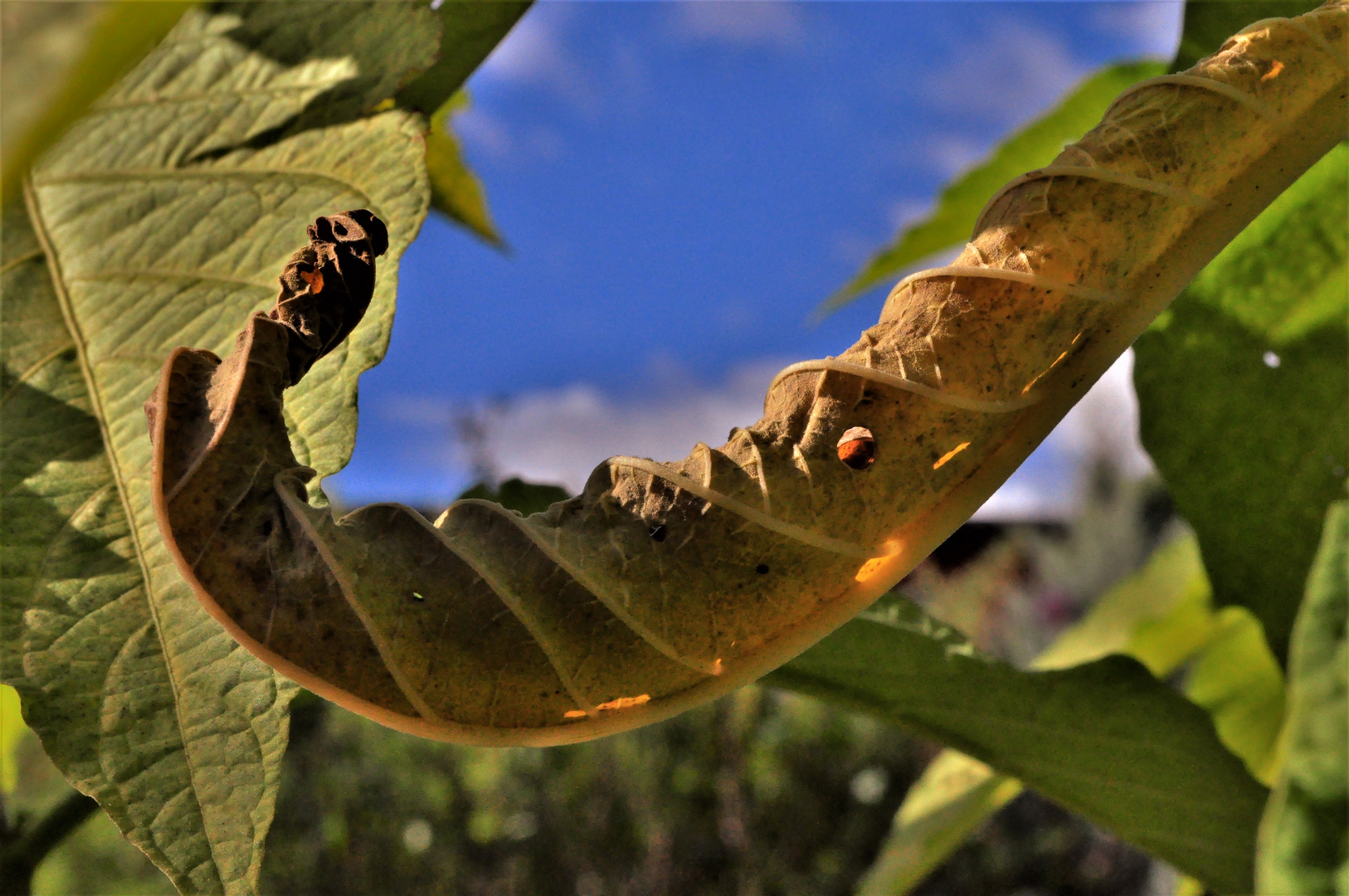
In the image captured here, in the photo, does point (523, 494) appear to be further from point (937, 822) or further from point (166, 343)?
point (937, 822)

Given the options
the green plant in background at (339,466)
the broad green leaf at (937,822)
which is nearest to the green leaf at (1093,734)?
the green plant in background at (339,466)

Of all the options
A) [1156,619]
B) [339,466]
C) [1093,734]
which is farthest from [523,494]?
[1156,619]

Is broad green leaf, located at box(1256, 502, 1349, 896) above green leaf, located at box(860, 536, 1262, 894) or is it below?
above

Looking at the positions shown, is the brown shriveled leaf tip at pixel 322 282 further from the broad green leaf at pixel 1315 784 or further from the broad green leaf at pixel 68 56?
the broad green leaf at pixel 1315 784

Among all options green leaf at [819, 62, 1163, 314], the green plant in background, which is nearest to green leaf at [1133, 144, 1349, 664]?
the green plant in background

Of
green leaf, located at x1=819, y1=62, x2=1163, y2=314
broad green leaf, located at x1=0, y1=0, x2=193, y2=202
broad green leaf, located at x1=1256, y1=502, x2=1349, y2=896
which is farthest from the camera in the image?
green leaf, located at x1=819, y1=62, x2=1163, y2=314

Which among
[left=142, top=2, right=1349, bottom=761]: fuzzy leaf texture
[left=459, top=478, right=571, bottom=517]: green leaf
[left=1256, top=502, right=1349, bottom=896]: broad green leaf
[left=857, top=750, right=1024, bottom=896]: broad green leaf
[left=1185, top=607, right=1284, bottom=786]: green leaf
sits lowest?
[left=857, top=750, right=1024, bottom=896]: broad green leaf

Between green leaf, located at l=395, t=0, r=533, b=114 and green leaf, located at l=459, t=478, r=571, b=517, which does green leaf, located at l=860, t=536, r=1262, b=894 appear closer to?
green leaf, located at l=459, t=478, r=571, b=517
